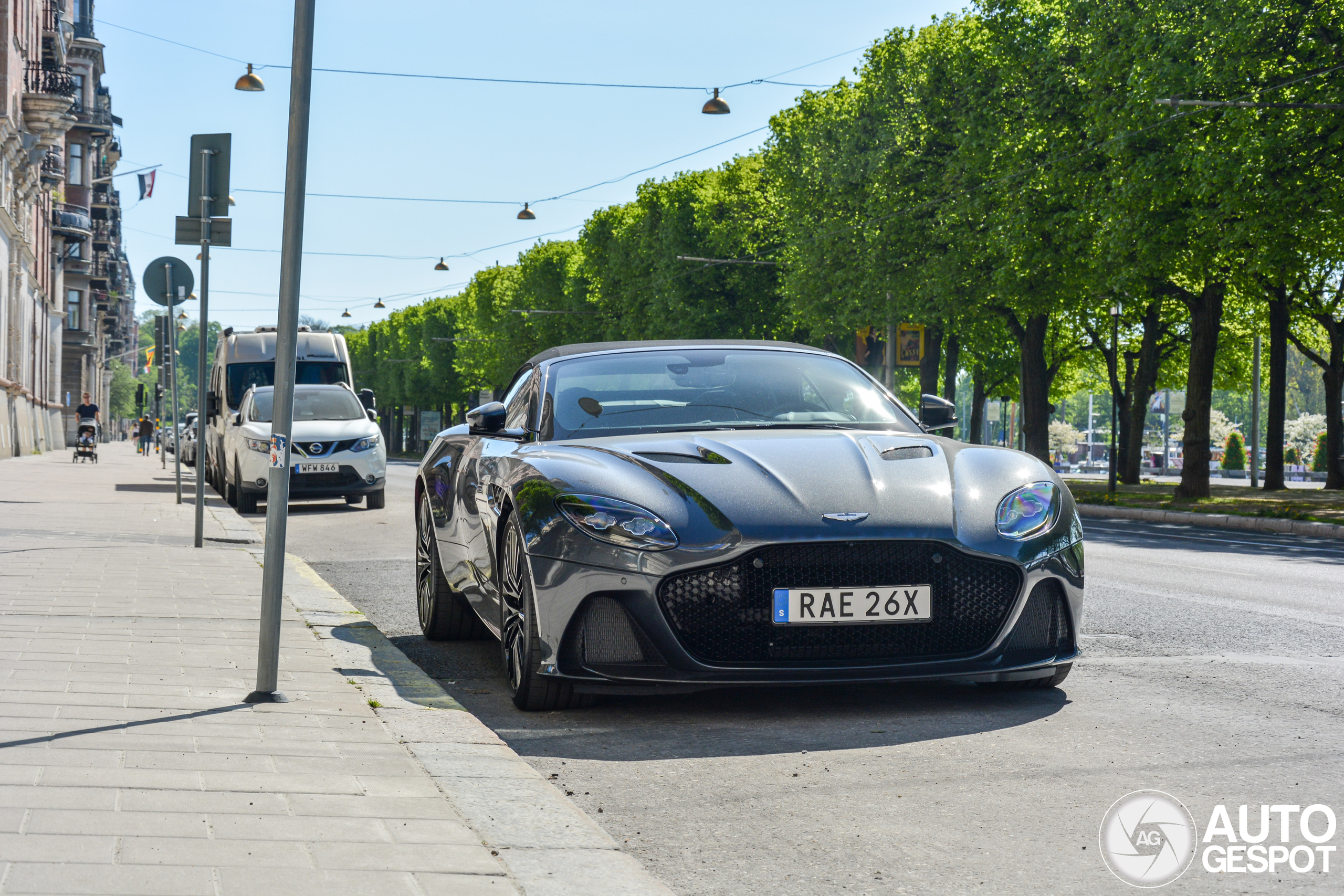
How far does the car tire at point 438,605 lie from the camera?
748 centimetres

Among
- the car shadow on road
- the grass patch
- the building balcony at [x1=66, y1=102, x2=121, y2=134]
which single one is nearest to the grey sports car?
the car shadow on road

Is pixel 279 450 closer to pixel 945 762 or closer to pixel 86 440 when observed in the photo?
pixel 945 762

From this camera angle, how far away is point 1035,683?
5.75 m

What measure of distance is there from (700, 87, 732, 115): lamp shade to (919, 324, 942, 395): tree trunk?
937cm

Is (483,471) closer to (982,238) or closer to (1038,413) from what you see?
(982,238)

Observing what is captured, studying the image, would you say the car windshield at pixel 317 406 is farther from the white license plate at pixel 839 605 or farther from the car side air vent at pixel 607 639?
the white license plate at pixel 839 605

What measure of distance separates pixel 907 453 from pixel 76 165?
79.6 m

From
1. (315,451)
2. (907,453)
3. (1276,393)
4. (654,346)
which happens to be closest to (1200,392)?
(1276,393)

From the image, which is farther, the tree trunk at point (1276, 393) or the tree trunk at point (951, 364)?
the tree trunk at point (951, 364)

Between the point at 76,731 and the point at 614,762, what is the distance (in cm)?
165

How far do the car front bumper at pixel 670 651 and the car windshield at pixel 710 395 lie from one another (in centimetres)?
115

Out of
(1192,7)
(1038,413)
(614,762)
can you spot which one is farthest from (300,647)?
(1038,413)

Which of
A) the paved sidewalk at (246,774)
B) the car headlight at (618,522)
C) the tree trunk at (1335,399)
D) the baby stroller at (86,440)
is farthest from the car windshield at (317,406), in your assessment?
the tree trunk at (1335,399)

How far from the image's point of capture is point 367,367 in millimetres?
120250
